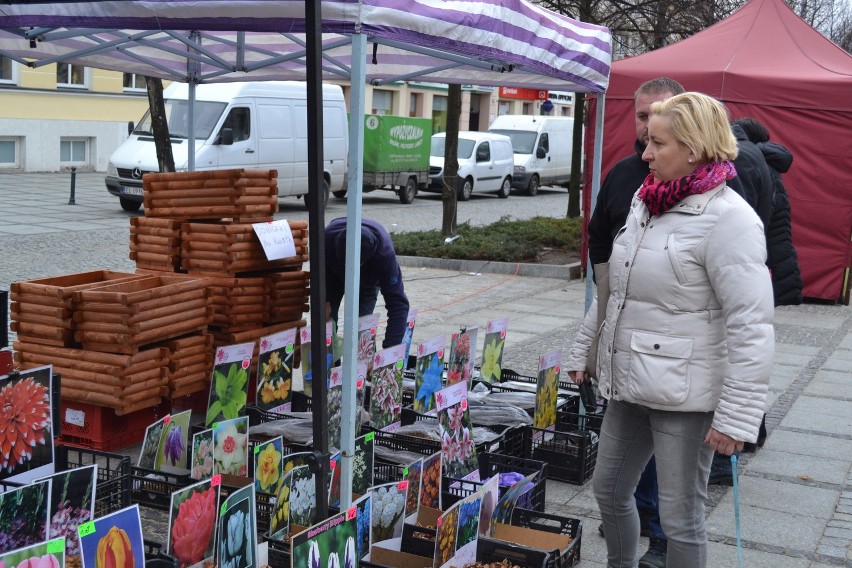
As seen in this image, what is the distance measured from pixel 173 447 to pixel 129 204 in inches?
577

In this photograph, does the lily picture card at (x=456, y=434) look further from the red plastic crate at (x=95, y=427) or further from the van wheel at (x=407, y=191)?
the van wheel at (x=407, y=191)

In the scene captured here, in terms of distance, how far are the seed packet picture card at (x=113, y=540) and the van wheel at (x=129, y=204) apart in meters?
15.8

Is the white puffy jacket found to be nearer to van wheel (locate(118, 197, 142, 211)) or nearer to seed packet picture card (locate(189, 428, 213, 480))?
seed packet picture card (locate(189, 428, 213, 480))

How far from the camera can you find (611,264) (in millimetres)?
3451

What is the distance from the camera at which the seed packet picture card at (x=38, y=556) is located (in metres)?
2.81

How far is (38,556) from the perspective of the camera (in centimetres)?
287

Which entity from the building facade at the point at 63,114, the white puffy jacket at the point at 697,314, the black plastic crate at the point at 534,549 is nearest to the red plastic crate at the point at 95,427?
the black plastic crate at the point at 534,549

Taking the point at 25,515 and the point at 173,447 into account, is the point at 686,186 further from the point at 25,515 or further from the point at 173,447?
the point at 173,447

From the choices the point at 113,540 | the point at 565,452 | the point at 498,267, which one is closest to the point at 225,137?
the point at 498,267

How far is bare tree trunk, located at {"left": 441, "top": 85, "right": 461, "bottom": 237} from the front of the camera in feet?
48.3

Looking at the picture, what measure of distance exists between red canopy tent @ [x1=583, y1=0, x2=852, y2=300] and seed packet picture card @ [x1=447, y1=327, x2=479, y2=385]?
17.8ft

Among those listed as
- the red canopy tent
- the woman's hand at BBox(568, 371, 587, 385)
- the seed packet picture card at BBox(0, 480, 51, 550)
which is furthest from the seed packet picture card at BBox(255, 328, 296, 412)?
the red canopy tent

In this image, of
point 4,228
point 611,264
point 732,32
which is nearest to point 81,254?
point 4,228

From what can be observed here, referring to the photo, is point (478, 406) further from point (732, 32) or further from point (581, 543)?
point (732, 32)
